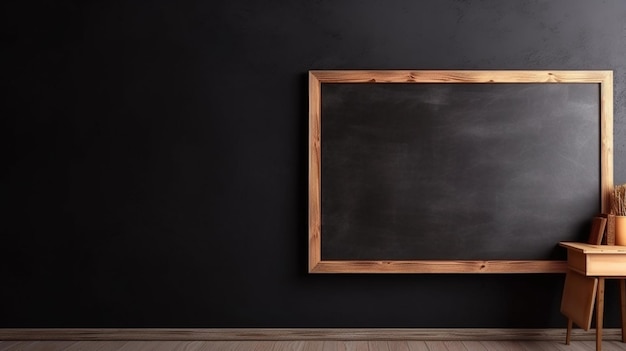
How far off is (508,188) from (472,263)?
490 mm

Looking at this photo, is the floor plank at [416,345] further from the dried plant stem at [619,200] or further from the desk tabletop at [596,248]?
the dried plant stem at [619,200]

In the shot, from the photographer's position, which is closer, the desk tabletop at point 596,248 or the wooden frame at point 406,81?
the desk tabletop at point 596,248

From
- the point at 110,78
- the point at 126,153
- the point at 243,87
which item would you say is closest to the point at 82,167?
the point at 126,153

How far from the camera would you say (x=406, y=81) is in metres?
3.00

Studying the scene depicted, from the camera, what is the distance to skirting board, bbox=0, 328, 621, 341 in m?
3.04

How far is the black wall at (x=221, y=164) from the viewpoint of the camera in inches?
121

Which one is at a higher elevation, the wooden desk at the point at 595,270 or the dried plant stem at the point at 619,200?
the dried plant stem at the point at 619,200

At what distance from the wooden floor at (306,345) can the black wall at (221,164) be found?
116 millimetres

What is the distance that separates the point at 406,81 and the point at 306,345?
5.40 feet

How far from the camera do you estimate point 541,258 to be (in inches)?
117

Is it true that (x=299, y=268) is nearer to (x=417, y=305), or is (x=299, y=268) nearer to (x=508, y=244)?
(x=417, y=305)

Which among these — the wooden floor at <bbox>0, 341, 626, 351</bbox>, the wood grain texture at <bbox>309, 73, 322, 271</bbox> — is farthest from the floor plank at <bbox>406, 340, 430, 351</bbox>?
the wood grain texture at <bbox>309, 73, 322, 271</bbox>

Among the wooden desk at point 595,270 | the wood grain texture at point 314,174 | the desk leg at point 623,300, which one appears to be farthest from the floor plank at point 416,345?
the desk leg at point 623,300

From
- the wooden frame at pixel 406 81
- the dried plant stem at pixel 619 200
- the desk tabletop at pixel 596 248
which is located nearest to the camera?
the desk tabletop at pixel 596 248
